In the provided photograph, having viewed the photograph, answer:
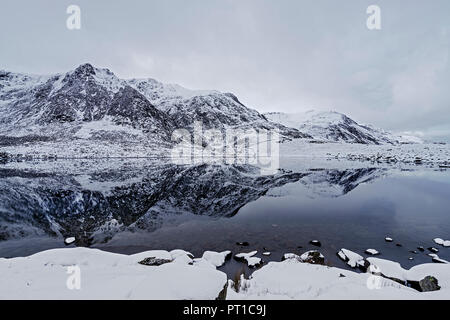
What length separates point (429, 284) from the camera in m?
7.20

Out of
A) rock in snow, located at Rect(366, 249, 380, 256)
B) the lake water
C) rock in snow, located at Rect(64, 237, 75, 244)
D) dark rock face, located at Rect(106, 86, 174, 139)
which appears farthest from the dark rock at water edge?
dark rock face, located at Rect(106, 86, 174, 139)

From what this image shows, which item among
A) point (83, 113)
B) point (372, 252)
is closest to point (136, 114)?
point (83, 113)

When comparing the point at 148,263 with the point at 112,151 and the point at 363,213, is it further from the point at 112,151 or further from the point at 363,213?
the point at 112,151

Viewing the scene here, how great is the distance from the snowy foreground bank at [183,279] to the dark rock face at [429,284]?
7 cm

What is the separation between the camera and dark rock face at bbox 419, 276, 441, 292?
23.4 feet

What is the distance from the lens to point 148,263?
900cm

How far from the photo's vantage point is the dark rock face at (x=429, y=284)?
7125 millimetres

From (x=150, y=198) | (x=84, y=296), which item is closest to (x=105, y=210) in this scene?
(x=150, y=198)

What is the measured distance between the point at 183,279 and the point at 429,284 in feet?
25.3

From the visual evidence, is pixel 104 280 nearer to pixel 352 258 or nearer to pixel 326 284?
pixel 326 284

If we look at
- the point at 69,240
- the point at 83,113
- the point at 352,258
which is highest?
the point at 83,113

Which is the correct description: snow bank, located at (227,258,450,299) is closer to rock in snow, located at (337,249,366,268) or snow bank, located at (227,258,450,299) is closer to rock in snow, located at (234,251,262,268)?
rock in snow, located at (337,249,366,268)

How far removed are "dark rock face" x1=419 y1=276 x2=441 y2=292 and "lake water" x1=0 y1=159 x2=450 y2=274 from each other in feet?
8.38

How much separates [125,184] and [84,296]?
26.6 metres
